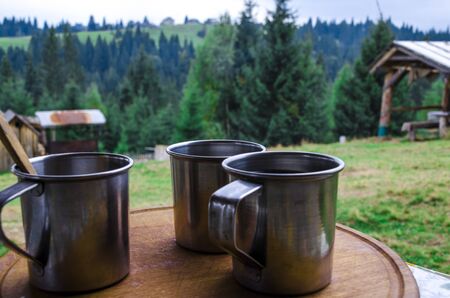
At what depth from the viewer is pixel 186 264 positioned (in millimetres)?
1035

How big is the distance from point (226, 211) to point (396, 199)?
11.5 ft

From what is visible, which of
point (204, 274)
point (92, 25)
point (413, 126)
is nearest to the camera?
point (204, 274)

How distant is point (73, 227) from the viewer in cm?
84

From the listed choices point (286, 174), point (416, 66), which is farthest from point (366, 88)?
point (286, 174)

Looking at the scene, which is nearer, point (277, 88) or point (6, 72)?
point (277, 88)

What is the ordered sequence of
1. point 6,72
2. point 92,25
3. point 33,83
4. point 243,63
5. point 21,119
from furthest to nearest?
point 92,25
point 33,83
point 6,72
point 243,63
point 21,119

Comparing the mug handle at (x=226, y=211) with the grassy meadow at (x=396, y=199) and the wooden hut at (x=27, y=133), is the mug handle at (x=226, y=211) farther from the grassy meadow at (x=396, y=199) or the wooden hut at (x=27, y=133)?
the wooden hut at (x=27, y=133)

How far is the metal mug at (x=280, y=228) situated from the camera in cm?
79

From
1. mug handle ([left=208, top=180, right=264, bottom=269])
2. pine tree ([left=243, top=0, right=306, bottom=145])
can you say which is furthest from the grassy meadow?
pine tree ([left=243, top=0, right=306, bottom=145])

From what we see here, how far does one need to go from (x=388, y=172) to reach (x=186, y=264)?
4531mm

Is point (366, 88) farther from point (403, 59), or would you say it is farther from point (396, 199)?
point (396, 199)

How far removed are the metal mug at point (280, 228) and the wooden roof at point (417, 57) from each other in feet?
25.6

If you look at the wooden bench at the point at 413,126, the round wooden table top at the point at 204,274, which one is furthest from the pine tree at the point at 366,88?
the round wooden table top at the point at 204,274

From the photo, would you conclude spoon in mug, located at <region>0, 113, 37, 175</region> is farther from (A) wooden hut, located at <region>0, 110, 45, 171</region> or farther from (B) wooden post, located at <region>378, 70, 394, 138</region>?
(A) wooden hut, located at <region>0, 110, 45, 171</region>
